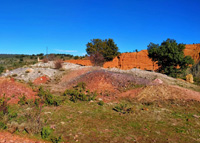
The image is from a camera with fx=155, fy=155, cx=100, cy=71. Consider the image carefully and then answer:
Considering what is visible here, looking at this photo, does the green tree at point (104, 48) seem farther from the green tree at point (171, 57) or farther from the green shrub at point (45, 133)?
the green shrub at point (45, 133)

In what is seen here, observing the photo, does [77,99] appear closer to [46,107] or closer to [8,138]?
[46,107]

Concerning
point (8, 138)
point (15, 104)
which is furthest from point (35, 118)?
point (15, 104)

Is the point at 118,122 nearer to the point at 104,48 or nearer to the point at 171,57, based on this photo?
the point at 171,57

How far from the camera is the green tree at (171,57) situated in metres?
18.2

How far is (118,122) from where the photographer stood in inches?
215

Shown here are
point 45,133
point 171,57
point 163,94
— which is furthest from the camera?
point 171,57

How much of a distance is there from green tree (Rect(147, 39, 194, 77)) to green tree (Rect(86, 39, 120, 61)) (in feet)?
39.3

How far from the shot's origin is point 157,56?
66.8ft

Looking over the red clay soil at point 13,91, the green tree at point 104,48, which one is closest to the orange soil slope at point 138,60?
the green tree at point 104,48

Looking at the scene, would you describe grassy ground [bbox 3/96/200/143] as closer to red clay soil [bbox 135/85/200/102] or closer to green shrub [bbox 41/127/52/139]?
green shrub [bbox 41/127/52/139]

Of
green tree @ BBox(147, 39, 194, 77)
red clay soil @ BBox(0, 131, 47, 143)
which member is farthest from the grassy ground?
green tree @ BBox(147, 39, 194, 77)

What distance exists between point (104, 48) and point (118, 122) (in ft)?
88.4

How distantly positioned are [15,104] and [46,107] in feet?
4.73

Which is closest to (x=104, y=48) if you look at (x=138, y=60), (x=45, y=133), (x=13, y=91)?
(x=138, y=60)
